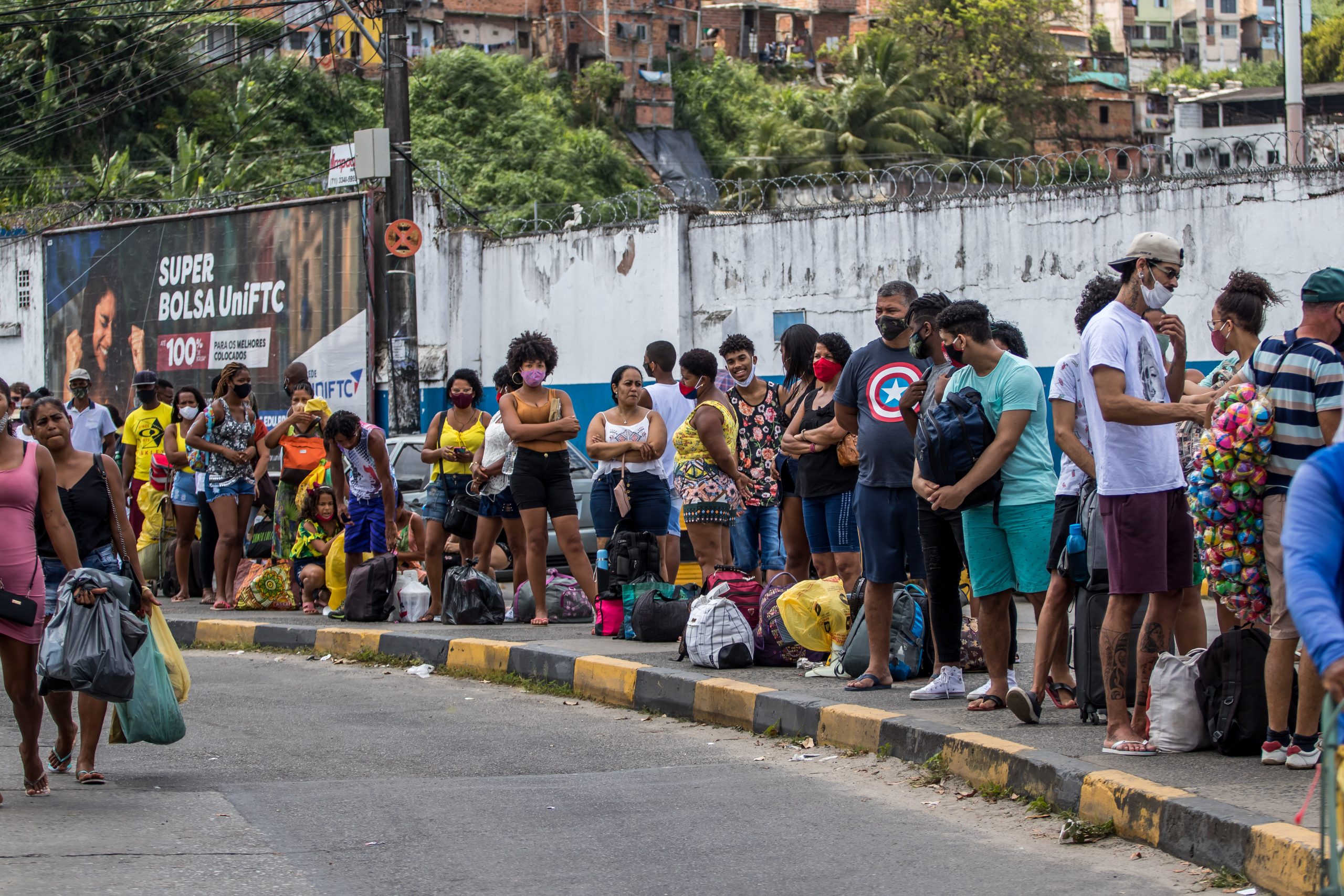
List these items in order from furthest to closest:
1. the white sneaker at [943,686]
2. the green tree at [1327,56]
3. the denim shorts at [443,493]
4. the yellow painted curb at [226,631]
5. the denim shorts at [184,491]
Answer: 1. the green tree at [1327,56]
2. the denim shorts at [184,491]
3. the yellow painted curb at [226,631]
4. the denim shorts at [443,493]
5. the white sneaker at [943,686]

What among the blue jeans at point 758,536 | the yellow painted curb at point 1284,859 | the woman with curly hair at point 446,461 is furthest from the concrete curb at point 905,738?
the blue jeans at point 758,536

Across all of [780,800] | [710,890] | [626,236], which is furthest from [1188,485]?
[626,236]

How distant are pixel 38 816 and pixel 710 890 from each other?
8.59 ft

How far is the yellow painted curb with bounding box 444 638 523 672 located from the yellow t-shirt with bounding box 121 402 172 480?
5269mm

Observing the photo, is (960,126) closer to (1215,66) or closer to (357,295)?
(357,295)

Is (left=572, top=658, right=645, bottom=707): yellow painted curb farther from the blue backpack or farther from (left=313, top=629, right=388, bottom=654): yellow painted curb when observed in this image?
the blue backpack

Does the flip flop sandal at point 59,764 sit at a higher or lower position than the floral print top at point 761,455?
lower

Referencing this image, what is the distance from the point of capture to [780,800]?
6242 millimetres

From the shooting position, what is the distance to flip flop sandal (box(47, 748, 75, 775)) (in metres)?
6.74

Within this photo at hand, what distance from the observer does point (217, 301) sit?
22.6 meters

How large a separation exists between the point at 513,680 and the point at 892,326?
11.6 ft

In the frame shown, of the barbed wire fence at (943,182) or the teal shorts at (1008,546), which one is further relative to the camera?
the barbed wire fence at (943,182)

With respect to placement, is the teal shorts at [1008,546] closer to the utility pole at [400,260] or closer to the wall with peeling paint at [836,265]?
the wall with peeling paint at [836,265]

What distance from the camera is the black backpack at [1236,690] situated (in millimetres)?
5793
